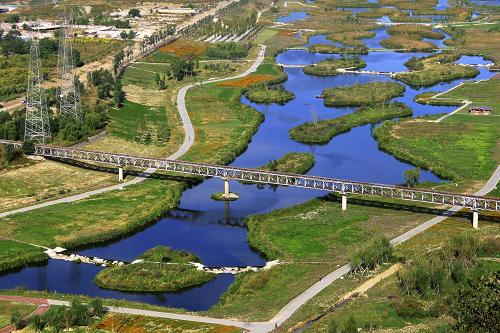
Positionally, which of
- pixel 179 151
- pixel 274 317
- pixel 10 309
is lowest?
pixel 179 151

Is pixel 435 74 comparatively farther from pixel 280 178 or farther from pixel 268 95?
pixel 280 178

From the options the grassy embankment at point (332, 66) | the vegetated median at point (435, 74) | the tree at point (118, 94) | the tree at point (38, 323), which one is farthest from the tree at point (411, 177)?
the grassy embankment at point (332, 66)

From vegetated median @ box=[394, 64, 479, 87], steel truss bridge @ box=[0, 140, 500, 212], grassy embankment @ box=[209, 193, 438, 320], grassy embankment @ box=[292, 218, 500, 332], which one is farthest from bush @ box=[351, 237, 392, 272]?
vegetated median @ box=[394, 64, 479, 87]

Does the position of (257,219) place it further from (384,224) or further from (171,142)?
(171,142)

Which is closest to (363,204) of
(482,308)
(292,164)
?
(292,164)

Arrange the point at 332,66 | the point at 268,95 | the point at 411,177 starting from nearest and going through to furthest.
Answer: the point at 411,177
the point at 268,95
the point at 332,66

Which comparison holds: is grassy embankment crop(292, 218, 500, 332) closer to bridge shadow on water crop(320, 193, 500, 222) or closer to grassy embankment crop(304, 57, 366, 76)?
bridge shadow on water crop(320, 193, 500, 222)
